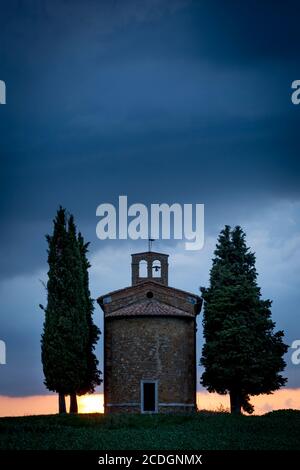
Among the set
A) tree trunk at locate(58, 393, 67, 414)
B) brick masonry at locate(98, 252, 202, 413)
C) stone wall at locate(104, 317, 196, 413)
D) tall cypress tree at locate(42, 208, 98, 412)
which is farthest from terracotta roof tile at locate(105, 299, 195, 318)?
tree trunk at locate(58, 393, 67, 414)

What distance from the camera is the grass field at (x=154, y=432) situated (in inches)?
1034

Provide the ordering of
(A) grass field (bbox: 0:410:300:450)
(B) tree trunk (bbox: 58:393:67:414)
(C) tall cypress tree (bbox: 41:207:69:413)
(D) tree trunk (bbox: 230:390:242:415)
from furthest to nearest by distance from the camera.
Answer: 1. (D) tree trunk (bbox: 230:390:242:415)
2. (B) tree trunk (bbox: 58:393:67:414)
3. (C) tall cypress tree (bbox: 41:207:69:413)
4. (A) grass field (bbox: 0:410:300:450)

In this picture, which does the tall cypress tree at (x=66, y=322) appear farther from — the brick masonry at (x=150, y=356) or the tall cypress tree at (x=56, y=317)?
the brick masonry at (x=150, y=356)

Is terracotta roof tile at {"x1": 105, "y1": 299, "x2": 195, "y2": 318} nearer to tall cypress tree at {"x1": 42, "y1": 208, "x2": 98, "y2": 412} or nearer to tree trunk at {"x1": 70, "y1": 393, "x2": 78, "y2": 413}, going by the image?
tall cypress tree at {"x1": 42, "y1": 208, "x2": 98, "y2": 412}

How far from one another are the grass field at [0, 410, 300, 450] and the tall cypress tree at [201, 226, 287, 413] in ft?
9.20

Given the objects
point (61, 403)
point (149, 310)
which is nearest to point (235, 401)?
point (149, 310)

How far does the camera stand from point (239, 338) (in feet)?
127

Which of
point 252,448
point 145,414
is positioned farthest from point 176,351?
point 252,448

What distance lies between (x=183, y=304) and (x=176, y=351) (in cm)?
297

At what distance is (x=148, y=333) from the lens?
38031mm

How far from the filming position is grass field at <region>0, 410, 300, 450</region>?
26.3 m

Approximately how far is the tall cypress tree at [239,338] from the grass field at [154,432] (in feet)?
9.20

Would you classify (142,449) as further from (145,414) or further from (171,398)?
(171,398)

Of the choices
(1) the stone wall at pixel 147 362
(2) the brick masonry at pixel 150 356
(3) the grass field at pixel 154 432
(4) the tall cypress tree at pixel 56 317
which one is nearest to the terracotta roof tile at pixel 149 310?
(2) the brick masonry at pixel 150 356
